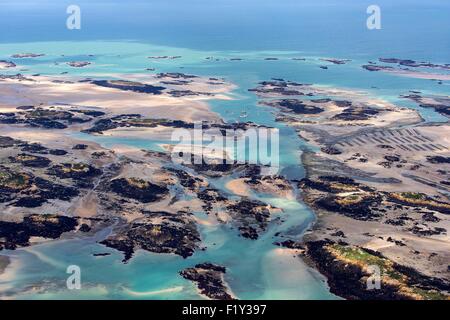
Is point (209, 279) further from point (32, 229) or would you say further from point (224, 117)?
point (224, 117)

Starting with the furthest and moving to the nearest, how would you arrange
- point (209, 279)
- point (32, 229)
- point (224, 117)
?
point (224, 117) → point (32, 229) → point (209, 279)

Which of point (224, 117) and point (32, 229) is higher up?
point (224, 117)

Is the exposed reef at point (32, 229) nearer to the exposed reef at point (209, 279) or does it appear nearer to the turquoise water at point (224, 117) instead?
the turquoise water at point (224, 117)

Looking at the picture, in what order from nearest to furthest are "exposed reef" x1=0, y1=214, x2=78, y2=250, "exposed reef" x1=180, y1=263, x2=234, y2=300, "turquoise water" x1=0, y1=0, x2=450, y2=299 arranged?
1. "exposed reef" x1=180, y1=263, x2=234, y2=300
2. "turquoise water" x1=0, y1=0, x2=450, y2=299
3. "exposed reef" x1=0, y1=214, x2=78, y2=250

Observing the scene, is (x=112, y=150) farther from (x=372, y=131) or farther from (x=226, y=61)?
(x=226, y=61)

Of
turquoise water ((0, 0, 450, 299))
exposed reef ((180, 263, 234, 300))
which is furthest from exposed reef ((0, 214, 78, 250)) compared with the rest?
exposed reef ((180, 263, 234, 300))

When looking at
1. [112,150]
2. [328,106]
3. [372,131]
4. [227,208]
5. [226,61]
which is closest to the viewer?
[227,208]

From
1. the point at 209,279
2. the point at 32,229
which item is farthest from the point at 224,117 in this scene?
the point at 209,279

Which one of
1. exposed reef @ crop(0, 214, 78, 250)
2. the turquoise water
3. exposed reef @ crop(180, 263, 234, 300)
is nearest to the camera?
exposed reef @ crop(180, 263, 234, 300)

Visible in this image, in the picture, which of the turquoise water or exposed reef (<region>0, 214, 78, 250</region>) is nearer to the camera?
the turquoise water

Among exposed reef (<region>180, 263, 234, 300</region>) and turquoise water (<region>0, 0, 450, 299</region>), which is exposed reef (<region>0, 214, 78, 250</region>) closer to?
turquoise water (<region>0, 0, 450, 299</region>)

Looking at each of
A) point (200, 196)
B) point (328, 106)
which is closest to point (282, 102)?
point (328, 106)
